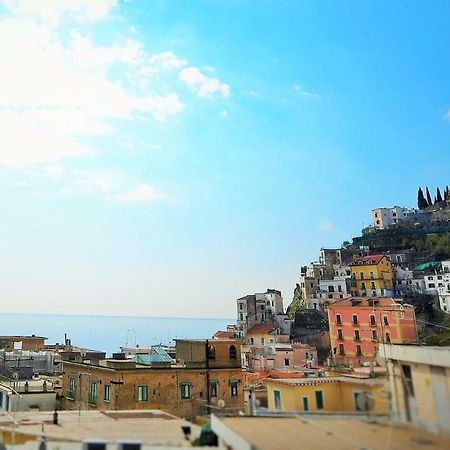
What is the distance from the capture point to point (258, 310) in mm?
91562

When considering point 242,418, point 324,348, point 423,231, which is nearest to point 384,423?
point 242,418

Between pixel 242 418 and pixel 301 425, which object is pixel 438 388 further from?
pixel 242 418

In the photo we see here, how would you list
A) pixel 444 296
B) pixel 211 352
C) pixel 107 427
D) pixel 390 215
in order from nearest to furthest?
pixel 107 427, pixel 211 352, pixel 444 296, pixel 390 215

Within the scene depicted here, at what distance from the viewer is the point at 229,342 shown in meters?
31.7

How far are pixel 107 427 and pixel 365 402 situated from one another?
8.92m

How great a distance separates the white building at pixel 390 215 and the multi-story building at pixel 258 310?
143ft

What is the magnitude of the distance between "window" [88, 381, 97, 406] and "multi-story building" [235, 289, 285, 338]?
60.5m

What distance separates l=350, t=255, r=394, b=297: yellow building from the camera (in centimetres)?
8632

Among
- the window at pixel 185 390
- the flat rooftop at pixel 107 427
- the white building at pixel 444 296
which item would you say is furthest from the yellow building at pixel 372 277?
the flat rooftop at pixel 107 427

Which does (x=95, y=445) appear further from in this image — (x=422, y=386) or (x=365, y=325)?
(x=365, y=325)

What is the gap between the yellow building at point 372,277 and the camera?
86.3 meters

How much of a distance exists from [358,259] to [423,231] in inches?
1132

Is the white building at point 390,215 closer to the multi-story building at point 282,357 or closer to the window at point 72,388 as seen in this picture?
the multi-story building at point 282,357

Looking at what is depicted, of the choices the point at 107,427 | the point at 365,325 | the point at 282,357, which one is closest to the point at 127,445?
the point at 107,427
